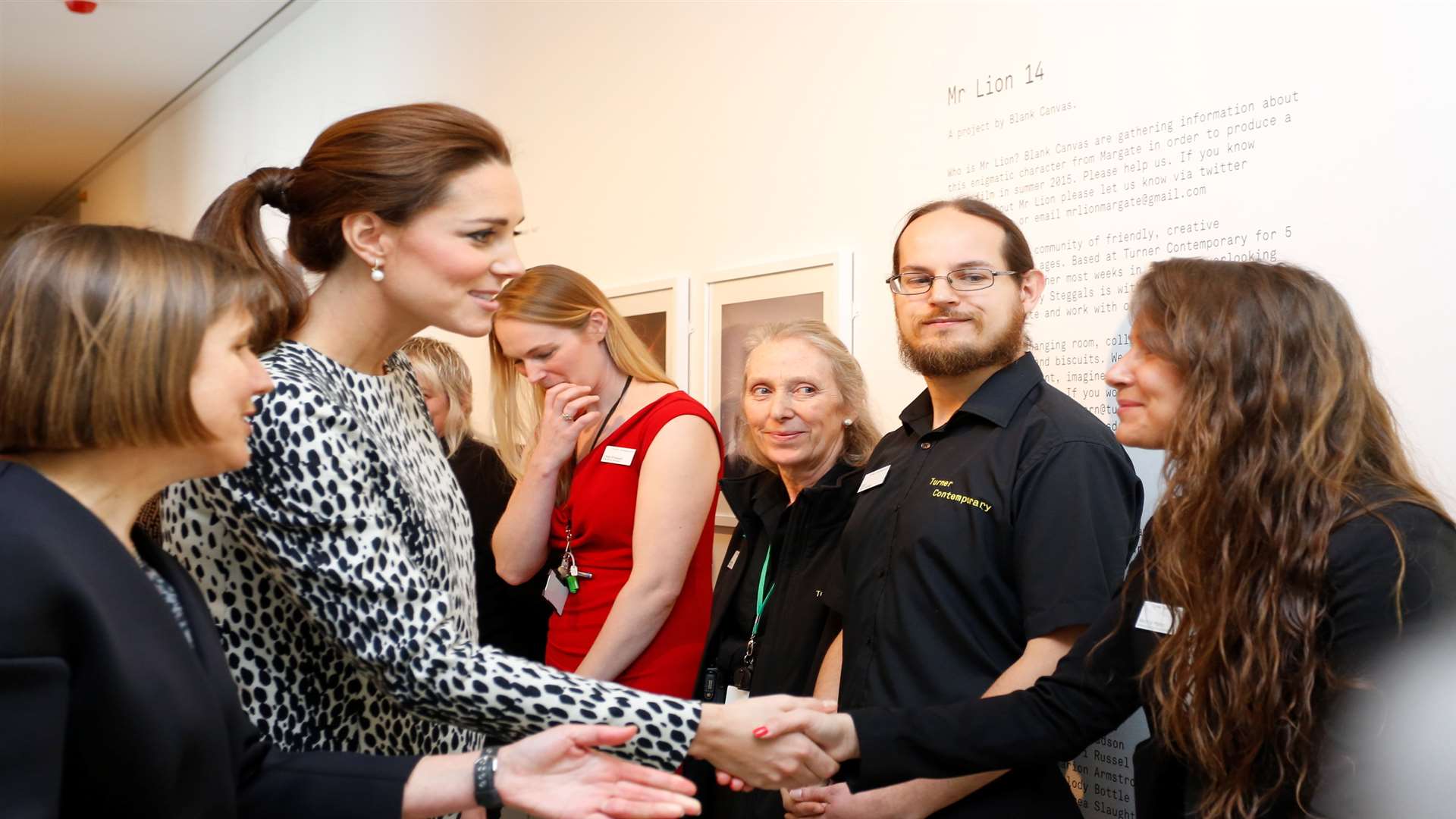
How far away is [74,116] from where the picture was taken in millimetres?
8797

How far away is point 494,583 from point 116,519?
2.25m

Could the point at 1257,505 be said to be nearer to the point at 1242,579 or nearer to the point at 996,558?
the point at 1242,579

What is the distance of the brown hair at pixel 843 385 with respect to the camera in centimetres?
311

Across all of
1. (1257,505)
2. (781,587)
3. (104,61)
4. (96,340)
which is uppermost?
(104,61)

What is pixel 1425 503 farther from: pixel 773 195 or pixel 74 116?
pixel 74 116

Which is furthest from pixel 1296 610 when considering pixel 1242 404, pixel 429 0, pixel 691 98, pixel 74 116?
pixel 74 116

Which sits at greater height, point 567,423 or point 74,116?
point 74,116

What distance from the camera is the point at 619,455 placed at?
3.06m

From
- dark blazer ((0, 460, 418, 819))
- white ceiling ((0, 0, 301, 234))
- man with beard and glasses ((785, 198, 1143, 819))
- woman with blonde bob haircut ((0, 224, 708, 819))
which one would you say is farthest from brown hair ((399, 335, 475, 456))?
white ceiling ((0, 0, 301, 234))

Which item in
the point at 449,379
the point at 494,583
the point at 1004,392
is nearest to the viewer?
the point at 1004,392

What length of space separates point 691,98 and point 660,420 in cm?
162

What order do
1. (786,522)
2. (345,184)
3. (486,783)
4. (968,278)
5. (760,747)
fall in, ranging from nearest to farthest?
1. (486,783)
2. (345,184)
3. (760,747)
4. (968,278)
5. (786,522)

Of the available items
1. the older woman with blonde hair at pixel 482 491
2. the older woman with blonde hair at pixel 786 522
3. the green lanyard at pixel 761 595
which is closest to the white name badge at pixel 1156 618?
the older woman with blonde hair at pixel 786 522

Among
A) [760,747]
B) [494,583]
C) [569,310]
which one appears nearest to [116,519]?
[760,747]
